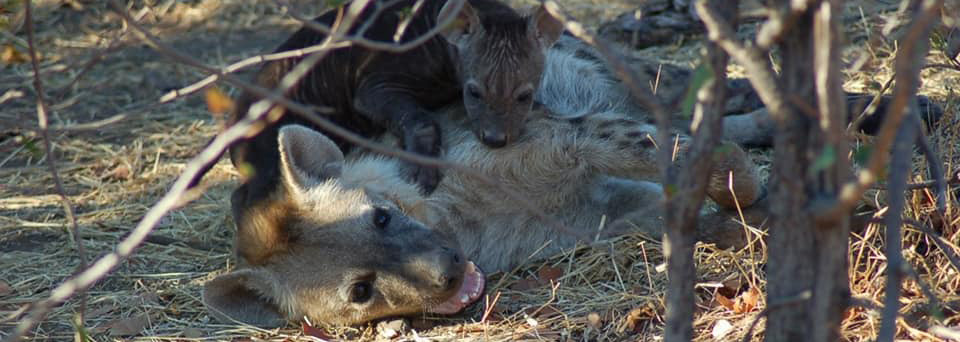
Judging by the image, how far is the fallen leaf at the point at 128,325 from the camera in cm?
349

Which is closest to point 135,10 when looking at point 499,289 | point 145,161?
point 145,161

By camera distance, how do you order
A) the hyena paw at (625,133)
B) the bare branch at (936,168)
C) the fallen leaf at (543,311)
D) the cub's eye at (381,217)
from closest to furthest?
→ the bare branch at (936,168)
the fallen leaf at (543,311)
the cub's eye at (381,217)
the hyena paw at (625,133)

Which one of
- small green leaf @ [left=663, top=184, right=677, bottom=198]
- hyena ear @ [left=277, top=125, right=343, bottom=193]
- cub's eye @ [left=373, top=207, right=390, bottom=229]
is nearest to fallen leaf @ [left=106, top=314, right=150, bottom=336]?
hyena ear @ [left=277, top=125, right=343, bottom=193]

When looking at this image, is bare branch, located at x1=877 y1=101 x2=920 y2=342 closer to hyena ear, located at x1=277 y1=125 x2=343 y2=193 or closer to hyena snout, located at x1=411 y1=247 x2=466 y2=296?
hyena snout, located at x1=411 y1=247 x2=466 y2=296

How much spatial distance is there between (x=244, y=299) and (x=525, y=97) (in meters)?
1.28

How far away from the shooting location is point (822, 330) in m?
2.00

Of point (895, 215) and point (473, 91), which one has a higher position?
point (895, 215)

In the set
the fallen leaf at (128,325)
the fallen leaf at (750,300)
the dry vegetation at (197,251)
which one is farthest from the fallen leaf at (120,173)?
the fallen leaf at (750,300)

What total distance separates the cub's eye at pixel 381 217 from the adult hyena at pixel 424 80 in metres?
0.37

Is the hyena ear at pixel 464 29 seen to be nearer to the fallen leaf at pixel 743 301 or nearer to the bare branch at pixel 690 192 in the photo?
the fallen leaf at pixel 743 301

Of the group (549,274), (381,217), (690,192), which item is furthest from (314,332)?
(690,192)

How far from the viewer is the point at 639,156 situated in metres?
3.74

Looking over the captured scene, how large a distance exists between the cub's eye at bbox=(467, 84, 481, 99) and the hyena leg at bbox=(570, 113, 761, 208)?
37 centimetres

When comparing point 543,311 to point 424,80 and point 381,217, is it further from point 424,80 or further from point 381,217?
point 424,80
